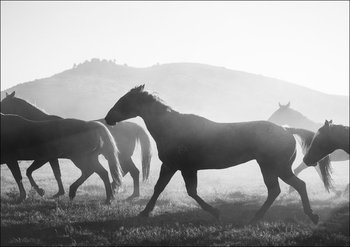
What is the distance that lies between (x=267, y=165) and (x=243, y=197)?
444cm

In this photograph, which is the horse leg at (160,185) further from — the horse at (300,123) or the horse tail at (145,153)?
the horse at (300,123)

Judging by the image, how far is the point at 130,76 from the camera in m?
118

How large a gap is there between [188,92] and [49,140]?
92299 millimetres

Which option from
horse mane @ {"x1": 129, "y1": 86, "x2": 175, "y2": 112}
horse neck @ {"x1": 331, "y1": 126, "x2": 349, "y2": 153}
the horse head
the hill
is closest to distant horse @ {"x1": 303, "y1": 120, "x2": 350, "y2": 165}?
horse neck @ {"x1": 331, "y1": 126, "x2": 349, "y2": 153}

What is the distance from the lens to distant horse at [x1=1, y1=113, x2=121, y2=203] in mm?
9828

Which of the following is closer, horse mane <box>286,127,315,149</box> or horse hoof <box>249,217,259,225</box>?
horse hoof <box>249,217,259,225</box>

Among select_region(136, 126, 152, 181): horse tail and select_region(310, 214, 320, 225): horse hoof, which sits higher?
select_region(136, 126, 152, 181): horse tail

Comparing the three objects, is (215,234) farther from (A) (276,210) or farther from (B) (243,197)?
(B) (243,197)

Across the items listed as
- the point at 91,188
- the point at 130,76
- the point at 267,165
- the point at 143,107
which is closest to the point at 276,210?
the point at 267,165

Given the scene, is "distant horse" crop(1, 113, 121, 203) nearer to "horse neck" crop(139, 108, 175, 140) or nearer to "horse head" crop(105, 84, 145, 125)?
"horse head" crop(105, 84, 145, 125)

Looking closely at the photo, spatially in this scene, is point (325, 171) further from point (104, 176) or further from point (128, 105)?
point (104, 176)

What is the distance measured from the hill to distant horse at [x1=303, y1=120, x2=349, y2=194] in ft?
213

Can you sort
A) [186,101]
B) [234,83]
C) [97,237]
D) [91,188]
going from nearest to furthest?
[97,237], [91,188], [186,101], [234,83]

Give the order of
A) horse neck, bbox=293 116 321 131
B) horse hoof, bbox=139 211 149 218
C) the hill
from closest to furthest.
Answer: horse hoof, bbox=139 211 149 218 < horse neck, bbox=293 116 321 131 < the hill
